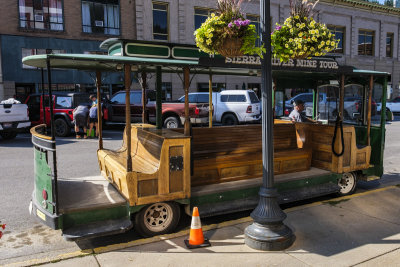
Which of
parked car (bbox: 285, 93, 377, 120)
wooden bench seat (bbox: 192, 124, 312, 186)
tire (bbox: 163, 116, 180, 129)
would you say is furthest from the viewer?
tire (bbox: 163, 116, 180, 129)

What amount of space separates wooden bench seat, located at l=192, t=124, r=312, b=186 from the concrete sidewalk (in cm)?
98

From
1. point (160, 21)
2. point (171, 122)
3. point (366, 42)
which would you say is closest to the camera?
point (171, 122)

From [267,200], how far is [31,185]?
5.57 meters

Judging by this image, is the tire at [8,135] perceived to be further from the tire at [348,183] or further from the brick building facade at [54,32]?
the tire at [348,183]

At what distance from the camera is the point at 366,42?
35281mm

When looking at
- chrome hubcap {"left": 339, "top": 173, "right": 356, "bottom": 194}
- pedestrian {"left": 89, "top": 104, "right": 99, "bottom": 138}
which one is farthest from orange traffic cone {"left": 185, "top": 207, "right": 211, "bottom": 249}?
pedestrian {"left": 89, "top": 104, "right": 99, "bottom": 138}

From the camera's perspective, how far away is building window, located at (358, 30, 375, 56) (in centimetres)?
3488

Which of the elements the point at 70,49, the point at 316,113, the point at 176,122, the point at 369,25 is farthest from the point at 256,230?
the point at 369,25

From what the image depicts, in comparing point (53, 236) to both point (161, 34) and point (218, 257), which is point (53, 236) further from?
point (161, 34)

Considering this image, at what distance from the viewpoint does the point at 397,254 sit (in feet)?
14.4

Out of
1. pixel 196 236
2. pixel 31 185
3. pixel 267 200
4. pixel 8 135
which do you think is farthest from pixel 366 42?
pixel 196 236

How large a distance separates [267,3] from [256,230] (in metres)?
3.03

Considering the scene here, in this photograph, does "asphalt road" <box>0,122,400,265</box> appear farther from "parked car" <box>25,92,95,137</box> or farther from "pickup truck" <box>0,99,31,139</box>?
"parked car" <box>25,92,95,137</box>

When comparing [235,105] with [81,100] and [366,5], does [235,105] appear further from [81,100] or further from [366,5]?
[366,5]
